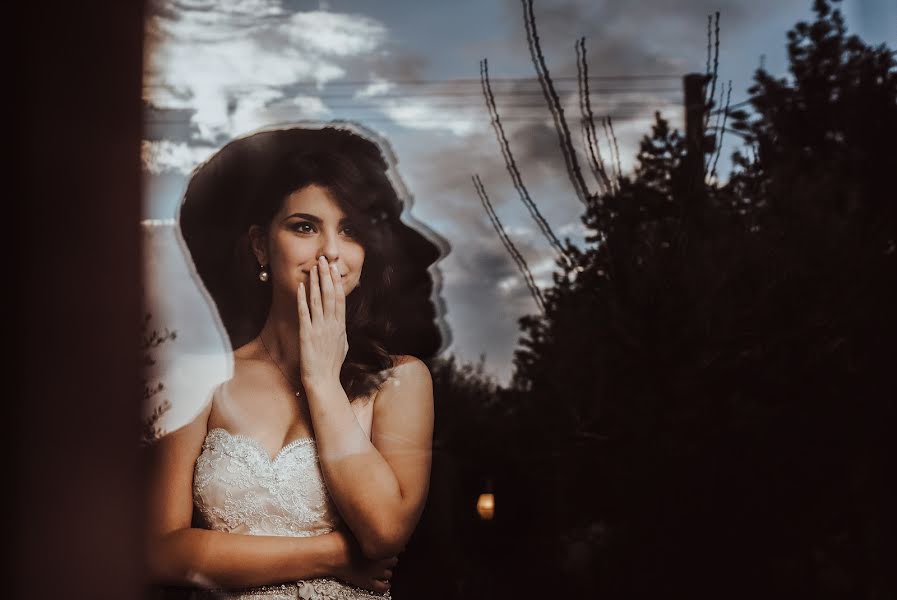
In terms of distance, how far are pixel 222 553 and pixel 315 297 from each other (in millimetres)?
571

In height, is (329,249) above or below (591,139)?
below

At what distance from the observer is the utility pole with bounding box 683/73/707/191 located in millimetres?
2098

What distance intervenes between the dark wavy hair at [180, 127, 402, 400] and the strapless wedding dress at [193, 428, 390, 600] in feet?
0.69

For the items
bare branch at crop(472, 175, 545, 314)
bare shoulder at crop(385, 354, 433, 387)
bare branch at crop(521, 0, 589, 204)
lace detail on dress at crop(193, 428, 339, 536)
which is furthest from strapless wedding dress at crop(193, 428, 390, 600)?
bare branch at crop(521, 0, 589, 204)

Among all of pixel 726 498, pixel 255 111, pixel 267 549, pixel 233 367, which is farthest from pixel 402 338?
pixel 726 498

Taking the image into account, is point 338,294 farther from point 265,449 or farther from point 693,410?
point 693,410

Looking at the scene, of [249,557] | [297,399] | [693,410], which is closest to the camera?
[249,557]

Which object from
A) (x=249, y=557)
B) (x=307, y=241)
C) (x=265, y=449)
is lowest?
(x=249, y=557)

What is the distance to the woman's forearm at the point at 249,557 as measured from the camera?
1714 millimetres

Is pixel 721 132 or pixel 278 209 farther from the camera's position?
pixel 721 132

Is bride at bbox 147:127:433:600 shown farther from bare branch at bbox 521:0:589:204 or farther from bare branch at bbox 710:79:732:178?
bare branch at bbox 710:79:732:178

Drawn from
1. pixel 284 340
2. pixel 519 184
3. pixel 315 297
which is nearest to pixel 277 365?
pixel 284 340

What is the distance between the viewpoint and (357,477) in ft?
5.69

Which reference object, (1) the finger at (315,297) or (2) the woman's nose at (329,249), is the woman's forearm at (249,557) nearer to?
(1) the finger at (315,297)
